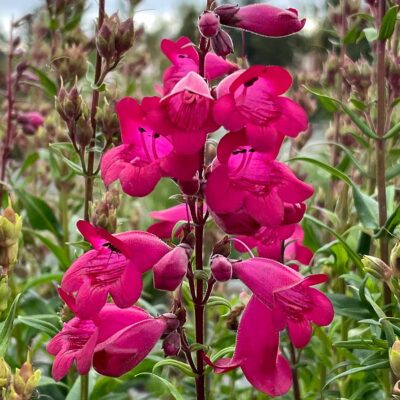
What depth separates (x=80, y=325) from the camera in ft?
3.99

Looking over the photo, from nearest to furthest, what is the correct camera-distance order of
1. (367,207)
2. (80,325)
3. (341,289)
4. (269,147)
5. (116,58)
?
(269,147)
(80,325)
(116,58)
(367,207)
(341,289)

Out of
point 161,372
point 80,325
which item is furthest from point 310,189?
point 161,372

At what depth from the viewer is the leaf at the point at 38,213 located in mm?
2289

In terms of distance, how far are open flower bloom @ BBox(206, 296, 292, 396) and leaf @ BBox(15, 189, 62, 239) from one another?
1225 millimetres

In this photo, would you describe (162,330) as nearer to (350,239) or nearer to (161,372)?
(161,372)

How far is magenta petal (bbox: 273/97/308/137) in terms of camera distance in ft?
3.72

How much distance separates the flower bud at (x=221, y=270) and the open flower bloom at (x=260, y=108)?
18 centimetres

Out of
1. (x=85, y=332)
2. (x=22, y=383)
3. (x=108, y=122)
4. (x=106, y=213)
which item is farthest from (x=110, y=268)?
(x=108, y=122)

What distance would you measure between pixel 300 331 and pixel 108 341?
0.98ft

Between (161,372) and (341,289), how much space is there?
0.69 metres

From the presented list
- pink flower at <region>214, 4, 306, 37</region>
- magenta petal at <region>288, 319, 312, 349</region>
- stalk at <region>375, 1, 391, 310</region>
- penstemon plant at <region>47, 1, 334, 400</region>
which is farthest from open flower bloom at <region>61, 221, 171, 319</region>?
stalk at <region>375, 1, 391, 310</region>

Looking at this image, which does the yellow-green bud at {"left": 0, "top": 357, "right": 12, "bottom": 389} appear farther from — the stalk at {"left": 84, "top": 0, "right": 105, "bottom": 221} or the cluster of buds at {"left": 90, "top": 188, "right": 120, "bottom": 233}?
the stalk at {"left": 84, "top": 0, "right": 105, "bottom": 221}

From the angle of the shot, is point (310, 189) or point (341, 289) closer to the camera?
point (310, 189)

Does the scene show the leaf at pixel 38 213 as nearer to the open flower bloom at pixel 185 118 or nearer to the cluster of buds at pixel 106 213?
the cluster of buds at pixel 106 213
